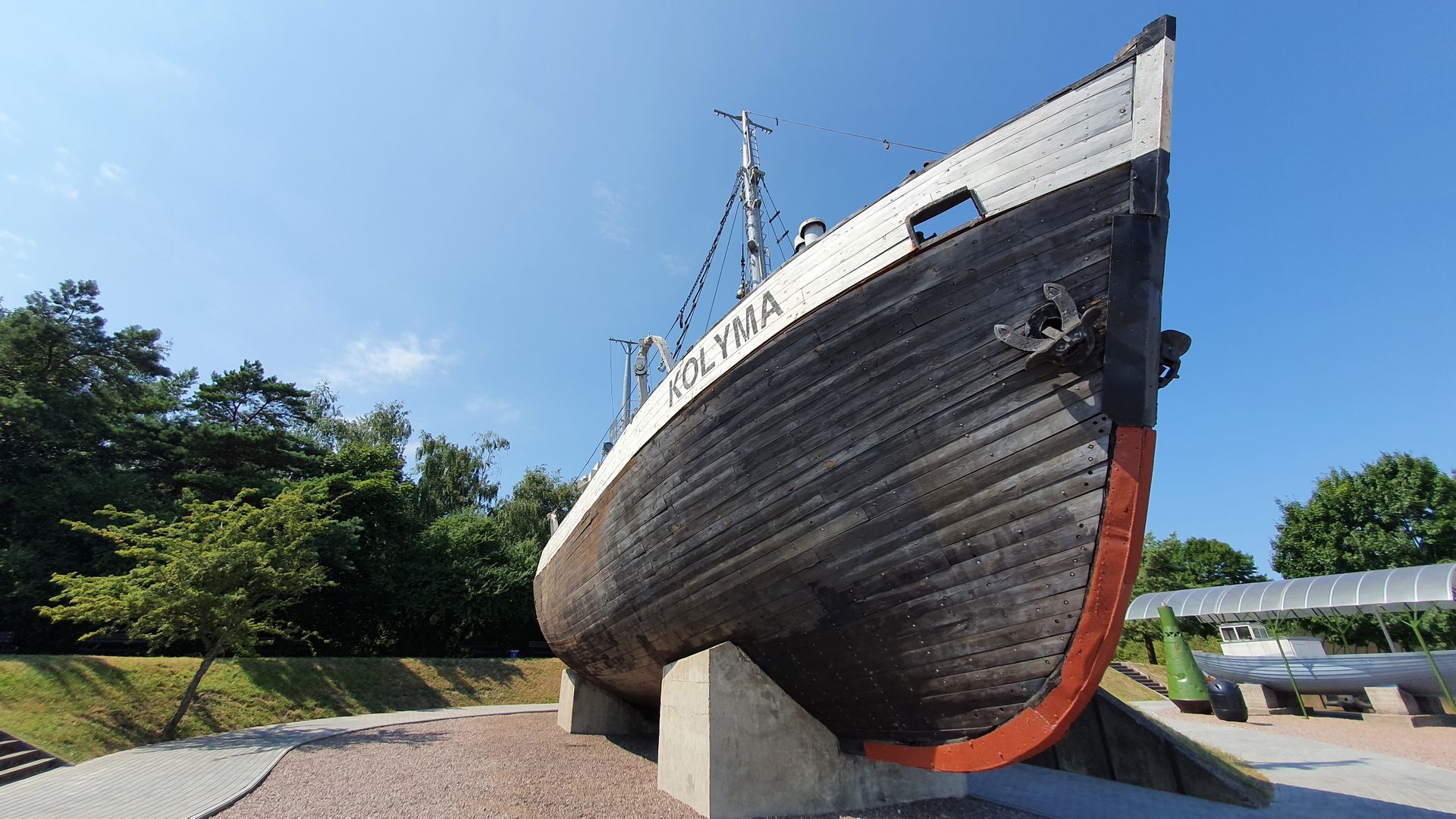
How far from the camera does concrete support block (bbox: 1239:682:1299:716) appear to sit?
15188mm

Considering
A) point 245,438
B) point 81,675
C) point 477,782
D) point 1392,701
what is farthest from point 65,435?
point 1392,701

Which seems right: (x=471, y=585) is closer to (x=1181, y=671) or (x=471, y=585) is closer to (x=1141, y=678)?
A: (x=1181, y=671)

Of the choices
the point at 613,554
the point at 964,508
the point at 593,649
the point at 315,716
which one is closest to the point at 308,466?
the point at 315,716

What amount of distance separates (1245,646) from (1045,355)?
18.8 meters

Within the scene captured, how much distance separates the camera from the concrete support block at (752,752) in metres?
4.67

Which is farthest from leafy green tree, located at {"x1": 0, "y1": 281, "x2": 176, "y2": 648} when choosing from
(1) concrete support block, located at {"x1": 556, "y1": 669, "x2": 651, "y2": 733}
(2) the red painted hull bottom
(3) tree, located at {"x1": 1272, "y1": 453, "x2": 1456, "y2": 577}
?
(3) tree, located at {"x1": 1272, "y1": 453, "x2": 1456, "y2": 577}

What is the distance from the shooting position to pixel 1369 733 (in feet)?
37.1

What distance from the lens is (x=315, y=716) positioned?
12641 mm

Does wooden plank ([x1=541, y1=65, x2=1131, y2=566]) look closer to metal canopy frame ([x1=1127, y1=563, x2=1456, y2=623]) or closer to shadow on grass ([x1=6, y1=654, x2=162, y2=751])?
shadow on grass ([x1=6, y1=654, x2=162, y2=751])

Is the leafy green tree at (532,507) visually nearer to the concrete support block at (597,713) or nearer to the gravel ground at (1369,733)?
the concrete support block at (597,713)

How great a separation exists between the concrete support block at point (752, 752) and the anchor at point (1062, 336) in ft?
10.6

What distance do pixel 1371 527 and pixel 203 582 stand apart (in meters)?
37.0

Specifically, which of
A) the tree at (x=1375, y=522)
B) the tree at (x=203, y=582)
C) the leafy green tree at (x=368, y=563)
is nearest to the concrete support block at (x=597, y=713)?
the tree at (x=203, y=582)

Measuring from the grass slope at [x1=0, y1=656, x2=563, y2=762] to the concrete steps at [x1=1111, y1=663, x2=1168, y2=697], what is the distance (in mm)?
18106
